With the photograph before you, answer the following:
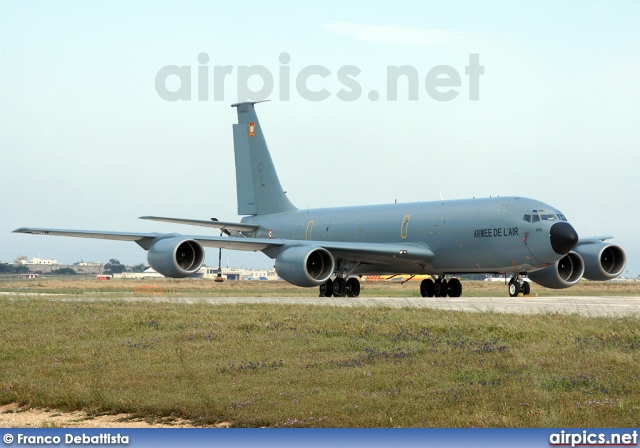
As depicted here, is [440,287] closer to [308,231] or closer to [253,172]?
[308,231]

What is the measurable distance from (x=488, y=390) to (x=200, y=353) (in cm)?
555

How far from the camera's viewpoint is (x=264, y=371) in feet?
41.9

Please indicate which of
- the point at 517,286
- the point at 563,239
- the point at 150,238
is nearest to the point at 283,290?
the point at 150,238

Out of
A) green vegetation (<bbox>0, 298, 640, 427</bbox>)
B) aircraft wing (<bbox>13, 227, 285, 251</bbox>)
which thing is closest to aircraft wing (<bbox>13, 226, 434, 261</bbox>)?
aircraft wing (<bbox>13, 227, 285, 251</bbox>)

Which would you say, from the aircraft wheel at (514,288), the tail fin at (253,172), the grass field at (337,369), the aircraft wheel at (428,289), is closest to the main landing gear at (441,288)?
the aircraft wheel at (428,289)

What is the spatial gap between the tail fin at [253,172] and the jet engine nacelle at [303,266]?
396 inches

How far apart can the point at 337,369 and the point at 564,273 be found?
23.1m

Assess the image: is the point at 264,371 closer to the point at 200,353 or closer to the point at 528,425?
the point at 200,353

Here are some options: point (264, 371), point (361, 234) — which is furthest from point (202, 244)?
point (264, 371)

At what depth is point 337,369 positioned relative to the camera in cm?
1266

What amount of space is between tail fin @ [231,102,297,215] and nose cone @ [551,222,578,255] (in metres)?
15.6

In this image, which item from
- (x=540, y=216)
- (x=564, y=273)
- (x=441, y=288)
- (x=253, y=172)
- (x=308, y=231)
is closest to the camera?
(x=540, y=216)

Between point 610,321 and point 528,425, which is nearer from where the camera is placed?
point 528,425

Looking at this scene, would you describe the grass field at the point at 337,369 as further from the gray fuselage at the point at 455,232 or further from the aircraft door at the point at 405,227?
the aircraft door at the point at 405,227
